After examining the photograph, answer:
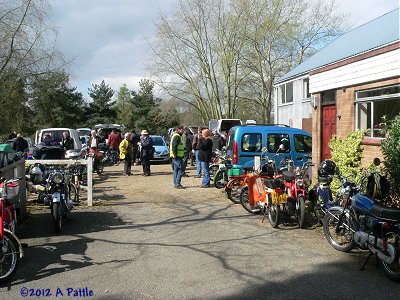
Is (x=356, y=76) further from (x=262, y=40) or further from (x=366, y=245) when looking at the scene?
(x=262, y=40)

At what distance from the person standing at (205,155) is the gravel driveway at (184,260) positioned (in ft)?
12.2

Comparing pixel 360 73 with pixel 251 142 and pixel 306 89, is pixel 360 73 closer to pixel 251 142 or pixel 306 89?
pixel 251 142

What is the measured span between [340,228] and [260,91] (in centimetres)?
3247

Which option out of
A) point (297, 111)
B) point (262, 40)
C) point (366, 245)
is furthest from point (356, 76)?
point (262, 40)

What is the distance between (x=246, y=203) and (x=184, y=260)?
398 centimetres

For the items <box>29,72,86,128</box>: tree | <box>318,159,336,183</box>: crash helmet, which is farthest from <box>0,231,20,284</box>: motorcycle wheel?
<box>29,72,86,128</box>: tree

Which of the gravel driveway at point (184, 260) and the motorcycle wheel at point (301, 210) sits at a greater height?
the motorcycle wheel at point (301, 210)

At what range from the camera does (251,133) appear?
12.1 meters

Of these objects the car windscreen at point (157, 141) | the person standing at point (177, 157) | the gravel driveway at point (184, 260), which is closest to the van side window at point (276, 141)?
the person standing at point (177, 157)

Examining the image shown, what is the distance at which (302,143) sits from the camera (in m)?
12.6

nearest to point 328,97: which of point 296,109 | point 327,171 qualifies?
point 327,171

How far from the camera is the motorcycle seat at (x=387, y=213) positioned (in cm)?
522

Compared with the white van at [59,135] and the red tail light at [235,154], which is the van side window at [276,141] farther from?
the white van at [59,135]

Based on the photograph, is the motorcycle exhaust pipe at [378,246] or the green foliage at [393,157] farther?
the green foliage at [393,157]
